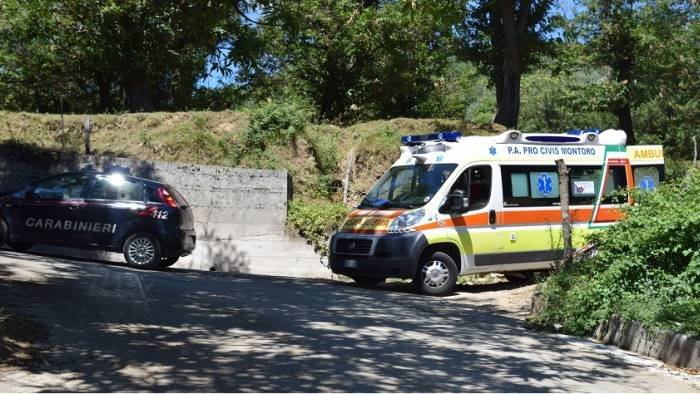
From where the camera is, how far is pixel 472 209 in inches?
520

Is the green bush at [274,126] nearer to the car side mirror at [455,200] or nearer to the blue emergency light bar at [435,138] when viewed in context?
the blue emergency light bar at [435,138]

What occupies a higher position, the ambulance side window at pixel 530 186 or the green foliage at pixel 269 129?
the green foliage at pixel 269 129

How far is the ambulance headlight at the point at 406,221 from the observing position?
497 inches

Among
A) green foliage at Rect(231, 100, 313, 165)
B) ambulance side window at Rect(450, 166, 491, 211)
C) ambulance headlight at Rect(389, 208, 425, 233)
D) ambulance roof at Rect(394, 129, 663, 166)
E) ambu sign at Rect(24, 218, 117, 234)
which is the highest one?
green foliage at Rect(231, 100, 313, 165)

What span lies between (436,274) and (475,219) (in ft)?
3.95

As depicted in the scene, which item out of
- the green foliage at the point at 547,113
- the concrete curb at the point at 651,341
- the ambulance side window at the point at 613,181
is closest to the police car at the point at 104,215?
the concrete curb at the point at 651,341

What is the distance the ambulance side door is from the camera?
12969 millimetres

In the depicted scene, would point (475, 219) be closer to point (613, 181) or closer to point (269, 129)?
point (613, 181)

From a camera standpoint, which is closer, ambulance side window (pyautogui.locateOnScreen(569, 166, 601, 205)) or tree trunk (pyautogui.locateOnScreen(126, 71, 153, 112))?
ambulance side window (pyautogui.locateOnScreen(569, 166, 601, 205))

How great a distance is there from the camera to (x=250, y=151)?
19.6 meters

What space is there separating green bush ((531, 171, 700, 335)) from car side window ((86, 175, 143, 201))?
7.50 meters

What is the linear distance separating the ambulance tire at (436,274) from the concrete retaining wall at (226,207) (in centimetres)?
452

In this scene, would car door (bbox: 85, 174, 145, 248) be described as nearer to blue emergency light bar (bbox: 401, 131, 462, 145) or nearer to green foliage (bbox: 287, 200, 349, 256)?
green foliage (bbox: 287, 200, 349, 256)

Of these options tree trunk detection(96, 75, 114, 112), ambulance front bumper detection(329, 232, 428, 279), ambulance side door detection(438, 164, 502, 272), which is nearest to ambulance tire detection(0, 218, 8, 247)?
ambulance front bumper detection(329, 232, 428, 279)
